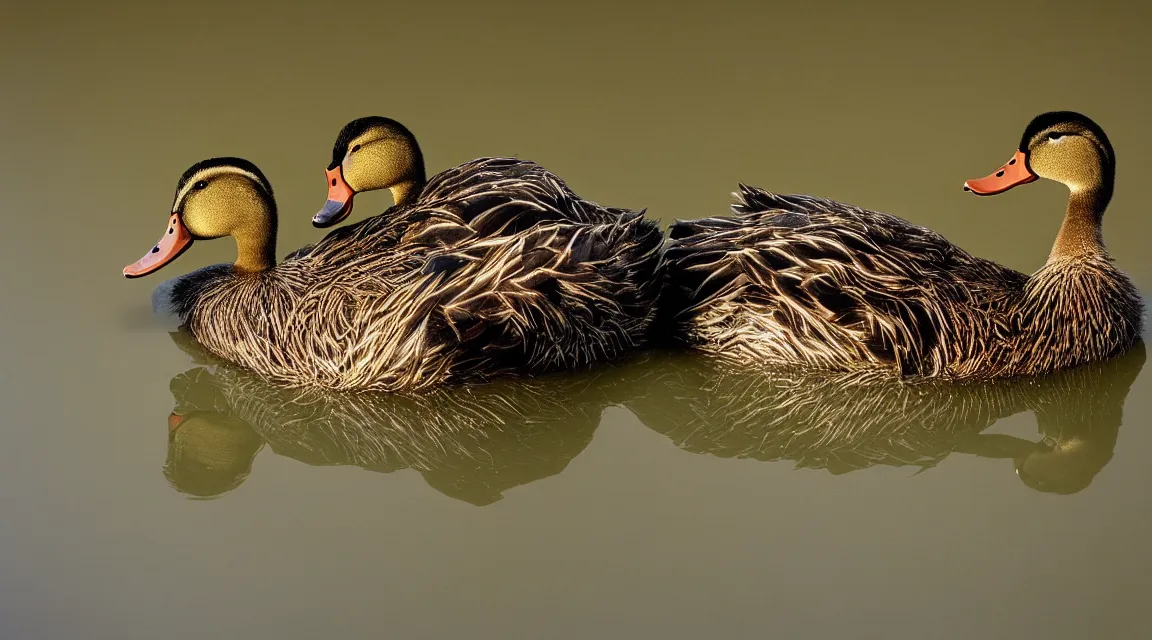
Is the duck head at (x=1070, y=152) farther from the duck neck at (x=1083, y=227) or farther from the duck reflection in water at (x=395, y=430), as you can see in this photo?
the duck reflection in water at (x=395, y=430)

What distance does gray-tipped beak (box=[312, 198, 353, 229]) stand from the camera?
624 cm

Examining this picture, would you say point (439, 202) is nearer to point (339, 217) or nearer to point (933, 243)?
point (339, 217)

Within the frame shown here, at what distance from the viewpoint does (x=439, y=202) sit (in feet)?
20.0

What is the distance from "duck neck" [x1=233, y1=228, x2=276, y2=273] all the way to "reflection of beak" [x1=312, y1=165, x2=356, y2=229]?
0.23 metres

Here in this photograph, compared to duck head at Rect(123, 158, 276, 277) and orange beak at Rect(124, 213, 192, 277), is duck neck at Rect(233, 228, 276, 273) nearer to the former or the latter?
duck head at Rect(123, 158, 276, 277)

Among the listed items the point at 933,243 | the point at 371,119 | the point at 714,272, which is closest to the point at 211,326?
Result: the point at 371,119

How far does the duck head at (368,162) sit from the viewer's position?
20.3 feet

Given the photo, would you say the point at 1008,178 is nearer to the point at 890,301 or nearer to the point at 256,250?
the point at 890,301

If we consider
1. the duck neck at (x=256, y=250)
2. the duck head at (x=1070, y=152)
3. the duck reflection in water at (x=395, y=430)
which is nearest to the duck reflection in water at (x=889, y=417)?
the duck reflection in water at (x=395, y=430)

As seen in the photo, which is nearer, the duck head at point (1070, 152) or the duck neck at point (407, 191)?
the duck head at point (1070, 152)

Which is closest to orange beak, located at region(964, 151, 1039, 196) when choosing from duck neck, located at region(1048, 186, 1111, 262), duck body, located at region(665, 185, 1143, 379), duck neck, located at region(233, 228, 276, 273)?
duck neck, located at region(1048, 186, 1111, 262)

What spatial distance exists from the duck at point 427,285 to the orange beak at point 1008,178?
4.91 ft

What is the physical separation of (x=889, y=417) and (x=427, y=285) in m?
2.06

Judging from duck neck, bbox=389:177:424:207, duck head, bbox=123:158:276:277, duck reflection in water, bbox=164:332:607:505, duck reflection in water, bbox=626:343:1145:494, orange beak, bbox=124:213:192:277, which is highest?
duck neck, bbox=389:177:424:207
